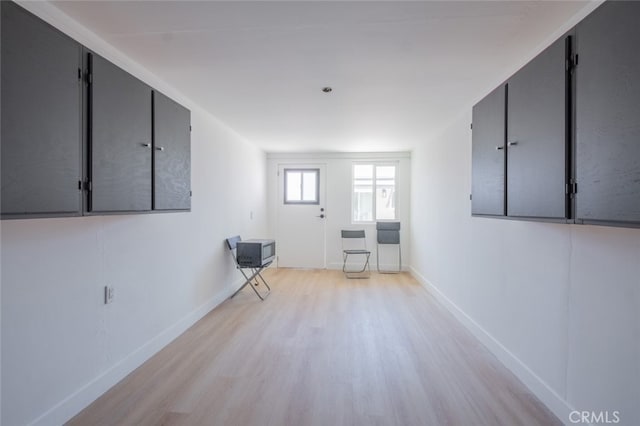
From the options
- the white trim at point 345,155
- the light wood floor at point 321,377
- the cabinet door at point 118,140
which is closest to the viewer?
the cabinet door at point 118,140

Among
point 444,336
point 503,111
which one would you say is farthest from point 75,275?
point 444,336

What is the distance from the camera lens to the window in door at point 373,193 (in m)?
5.42

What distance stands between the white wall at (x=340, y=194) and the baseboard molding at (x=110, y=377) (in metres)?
2.94

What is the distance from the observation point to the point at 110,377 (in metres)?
1.92

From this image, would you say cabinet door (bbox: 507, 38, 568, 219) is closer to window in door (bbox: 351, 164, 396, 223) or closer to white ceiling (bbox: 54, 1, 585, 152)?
white ceiling (bbox: 54, 1, 585, 152)

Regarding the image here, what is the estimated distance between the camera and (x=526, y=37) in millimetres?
1720

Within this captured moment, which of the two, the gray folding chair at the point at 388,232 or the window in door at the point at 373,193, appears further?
the window in door at the point at 373,193

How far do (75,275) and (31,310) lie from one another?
269 millimetres

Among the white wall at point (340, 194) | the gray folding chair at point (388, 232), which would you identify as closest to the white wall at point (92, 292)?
the white wall at point (340, 194)

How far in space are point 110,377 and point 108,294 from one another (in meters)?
0.58

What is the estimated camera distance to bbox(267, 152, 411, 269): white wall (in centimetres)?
535

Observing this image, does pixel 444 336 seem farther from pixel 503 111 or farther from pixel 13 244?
pixel 13 244

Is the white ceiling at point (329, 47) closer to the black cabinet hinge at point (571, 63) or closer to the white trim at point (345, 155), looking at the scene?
the black cabinet hinge at point (571, 63)

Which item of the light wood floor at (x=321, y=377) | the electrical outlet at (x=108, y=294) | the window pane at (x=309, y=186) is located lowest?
the light wood floor at (x=321, y=377)
